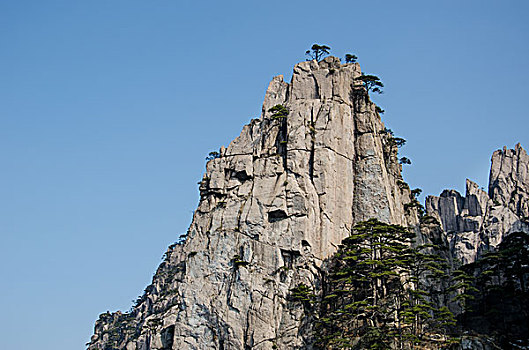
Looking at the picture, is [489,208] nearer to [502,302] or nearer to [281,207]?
[502,302]

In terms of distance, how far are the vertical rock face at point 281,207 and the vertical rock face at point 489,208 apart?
4140 cm

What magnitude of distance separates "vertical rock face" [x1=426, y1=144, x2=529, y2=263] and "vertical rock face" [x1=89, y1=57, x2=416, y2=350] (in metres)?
41.4

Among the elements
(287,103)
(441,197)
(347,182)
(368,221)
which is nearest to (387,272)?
(368,221)

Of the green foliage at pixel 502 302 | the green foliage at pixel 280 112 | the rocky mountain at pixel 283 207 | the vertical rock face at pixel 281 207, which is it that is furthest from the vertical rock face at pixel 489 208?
the green foliage at pixel 280 112

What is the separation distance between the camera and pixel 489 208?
131m

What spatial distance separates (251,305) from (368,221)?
16261 millimetres

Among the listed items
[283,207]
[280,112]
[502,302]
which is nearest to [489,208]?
[502,302]

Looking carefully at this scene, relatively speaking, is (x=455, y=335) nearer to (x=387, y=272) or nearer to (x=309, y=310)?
(x=387, y=272)

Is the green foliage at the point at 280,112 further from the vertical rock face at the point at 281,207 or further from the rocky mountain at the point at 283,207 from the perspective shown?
the vertical rock face at the point at 281,207

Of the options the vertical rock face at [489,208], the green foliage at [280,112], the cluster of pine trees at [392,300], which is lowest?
the cluster of pine trees at [392,300]

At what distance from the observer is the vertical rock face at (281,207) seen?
74.1 meters

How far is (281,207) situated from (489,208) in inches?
2710

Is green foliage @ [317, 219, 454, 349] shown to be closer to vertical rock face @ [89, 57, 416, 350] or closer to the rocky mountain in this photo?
the rocky mountain

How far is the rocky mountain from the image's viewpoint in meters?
74.0
